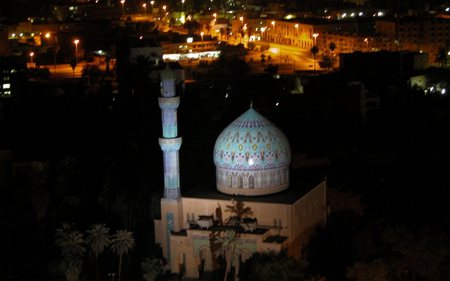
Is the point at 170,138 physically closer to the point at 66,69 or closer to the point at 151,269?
the point at 151,269

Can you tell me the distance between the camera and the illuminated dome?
16297mm

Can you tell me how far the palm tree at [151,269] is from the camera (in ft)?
51.5

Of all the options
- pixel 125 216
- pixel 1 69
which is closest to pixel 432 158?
pixel 125 216

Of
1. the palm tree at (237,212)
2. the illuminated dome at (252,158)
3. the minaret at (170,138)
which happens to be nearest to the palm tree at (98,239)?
the minaret at (170,138)

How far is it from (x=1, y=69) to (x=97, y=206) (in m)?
13.3

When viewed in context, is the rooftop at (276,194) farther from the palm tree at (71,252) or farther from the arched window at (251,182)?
the palm tree at (71,252)

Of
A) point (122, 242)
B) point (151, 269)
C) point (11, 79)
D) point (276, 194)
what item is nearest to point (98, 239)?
point (122, 242)

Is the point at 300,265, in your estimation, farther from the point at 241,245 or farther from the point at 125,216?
the point at 125,216

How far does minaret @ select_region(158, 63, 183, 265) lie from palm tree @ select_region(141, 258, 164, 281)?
51cm

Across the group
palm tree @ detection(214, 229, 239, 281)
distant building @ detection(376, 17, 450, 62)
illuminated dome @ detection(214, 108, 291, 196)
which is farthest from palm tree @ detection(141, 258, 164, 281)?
distant building @ detection(376, 17, 450, 62)

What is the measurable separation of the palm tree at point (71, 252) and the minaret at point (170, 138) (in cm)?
152

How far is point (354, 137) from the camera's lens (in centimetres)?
2292

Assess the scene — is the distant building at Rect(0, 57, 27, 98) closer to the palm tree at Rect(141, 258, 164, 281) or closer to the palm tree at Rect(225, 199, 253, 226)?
the palm tree at Rect(141, 258, 164, 281)

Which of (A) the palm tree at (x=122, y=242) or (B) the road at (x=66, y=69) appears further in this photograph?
(B) the road at (x=66, y=69)
